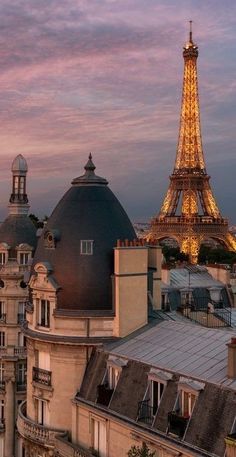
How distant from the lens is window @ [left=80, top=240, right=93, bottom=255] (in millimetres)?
37281

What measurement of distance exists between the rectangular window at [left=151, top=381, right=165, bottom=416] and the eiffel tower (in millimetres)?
139165

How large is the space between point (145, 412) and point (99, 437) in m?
3.63

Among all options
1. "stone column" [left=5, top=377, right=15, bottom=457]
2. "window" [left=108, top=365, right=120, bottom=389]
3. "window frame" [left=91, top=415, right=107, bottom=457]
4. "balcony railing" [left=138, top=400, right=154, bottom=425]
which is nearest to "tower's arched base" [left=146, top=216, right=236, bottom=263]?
"stone column" [left=5, top=377, right=15, bottom=457]

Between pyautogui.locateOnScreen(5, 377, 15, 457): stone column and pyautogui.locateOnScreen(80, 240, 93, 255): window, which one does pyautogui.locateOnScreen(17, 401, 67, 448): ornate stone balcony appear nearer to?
pyautogui.locateOnScreen(80, 240, 93, 255): window

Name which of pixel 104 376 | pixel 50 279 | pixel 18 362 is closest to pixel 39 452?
pixel 104 376

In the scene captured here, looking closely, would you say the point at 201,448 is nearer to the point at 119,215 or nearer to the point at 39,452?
the point at 39,452

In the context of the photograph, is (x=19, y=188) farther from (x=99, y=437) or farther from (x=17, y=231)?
(x=99, y=437)

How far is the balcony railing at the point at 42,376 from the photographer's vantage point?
122 feet

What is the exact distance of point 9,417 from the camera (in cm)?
5184

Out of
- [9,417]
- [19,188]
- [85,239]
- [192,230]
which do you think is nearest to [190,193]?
[192,230]

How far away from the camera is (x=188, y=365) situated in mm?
31047

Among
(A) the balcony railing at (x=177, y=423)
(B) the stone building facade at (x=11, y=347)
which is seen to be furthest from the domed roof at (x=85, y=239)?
(B) the stone building facade at (x=11, y=347)

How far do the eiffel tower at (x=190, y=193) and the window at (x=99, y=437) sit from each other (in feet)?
450

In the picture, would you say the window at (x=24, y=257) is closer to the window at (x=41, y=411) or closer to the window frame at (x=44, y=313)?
the window frame at (x=44, y=313)
